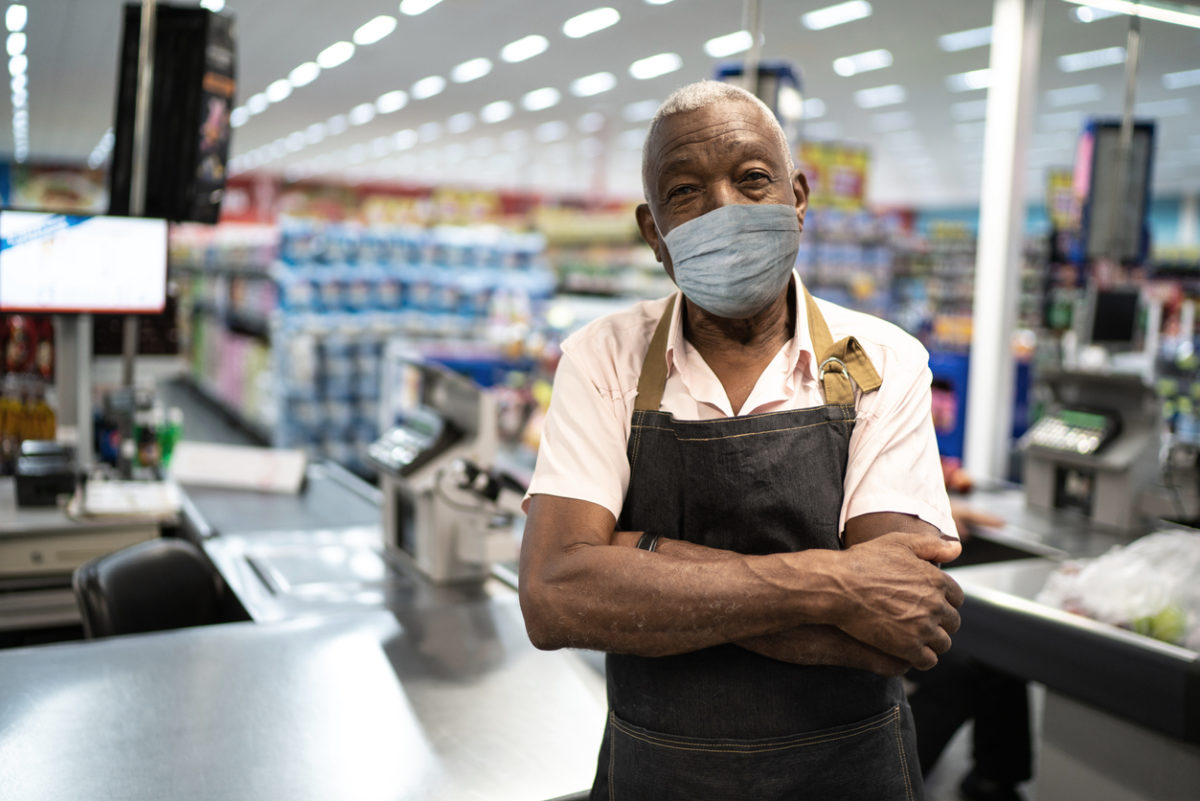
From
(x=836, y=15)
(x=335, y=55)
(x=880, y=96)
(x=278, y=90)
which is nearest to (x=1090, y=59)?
(x=880, y=96)

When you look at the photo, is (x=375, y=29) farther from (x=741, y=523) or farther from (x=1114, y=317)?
(x=741, y=523)

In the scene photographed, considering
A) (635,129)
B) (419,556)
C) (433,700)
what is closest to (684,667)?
(433,700)

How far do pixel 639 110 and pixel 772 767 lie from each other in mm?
13701

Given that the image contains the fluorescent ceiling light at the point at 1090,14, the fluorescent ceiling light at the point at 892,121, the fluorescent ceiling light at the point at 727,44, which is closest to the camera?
the fluorescent ceiling light at the point at 1090,14

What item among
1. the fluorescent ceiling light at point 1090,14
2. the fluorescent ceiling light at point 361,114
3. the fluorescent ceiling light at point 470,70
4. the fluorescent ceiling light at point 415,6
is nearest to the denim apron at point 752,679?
the fluorescent ceiling light at point 415,6

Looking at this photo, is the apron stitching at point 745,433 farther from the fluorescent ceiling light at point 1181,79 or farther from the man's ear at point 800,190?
the fluorescent ceiling light at point 1181,79

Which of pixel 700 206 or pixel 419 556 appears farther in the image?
pixel 419 556

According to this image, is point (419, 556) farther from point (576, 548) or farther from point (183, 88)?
point (183, 88)

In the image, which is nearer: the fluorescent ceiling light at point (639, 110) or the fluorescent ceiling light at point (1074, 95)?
the fluorescent ceiling light at point (1074, 95)

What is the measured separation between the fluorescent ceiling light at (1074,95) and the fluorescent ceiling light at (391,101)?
331 inches

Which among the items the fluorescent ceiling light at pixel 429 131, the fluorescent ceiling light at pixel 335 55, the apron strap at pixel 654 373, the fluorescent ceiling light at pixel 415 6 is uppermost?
the fluorescent ceiling light at pixel 429 131

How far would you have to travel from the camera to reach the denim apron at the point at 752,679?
121 cm

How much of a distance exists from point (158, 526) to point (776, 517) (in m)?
2.80

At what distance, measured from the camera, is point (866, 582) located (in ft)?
3.70
